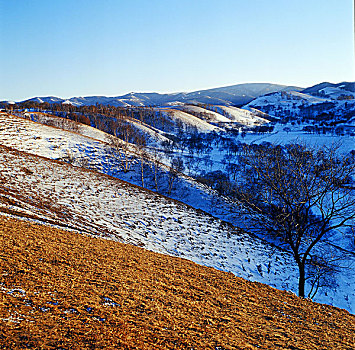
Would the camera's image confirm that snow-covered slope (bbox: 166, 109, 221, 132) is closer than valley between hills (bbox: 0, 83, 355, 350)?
No

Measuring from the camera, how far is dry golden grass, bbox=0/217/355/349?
4.70m

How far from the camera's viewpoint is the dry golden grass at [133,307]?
4.70 m

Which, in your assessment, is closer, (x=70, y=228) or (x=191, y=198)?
(x=70, y=228)

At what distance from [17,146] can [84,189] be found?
25.8m

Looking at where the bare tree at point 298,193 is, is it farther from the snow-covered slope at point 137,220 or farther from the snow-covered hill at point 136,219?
the snow-covered hill at point 136,219

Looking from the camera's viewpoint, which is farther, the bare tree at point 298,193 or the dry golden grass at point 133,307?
the bare tree at point 298,193

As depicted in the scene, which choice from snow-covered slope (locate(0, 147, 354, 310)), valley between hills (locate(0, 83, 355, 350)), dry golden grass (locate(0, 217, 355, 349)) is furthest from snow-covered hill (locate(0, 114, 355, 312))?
dry golden grass (locate(0, 217, 355, 349))

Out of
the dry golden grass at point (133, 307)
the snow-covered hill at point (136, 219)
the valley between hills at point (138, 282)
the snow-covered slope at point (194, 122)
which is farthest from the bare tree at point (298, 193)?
the snow-covered slope at point (194, 122)

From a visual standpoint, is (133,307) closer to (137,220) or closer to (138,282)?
(138,282)

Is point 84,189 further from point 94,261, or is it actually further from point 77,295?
point 77,295

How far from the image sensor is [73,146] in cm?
5106

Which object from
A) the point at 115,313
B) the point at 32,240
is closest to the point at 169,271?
the point at 115,313

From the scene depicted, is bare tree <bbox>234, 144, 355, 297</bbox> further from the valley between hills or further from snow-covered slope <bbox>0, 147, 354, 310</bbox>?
snow-covered slope <bbox>0, 147, 354, 310</bbox>

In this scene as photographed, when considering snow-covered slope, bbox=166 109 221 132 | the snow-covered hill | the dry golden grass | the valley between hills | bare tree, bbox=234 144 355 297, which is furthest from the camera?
snow-covered slope, bbox=166 109 221 132
